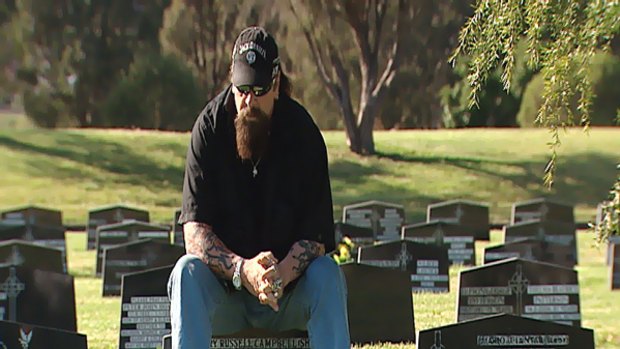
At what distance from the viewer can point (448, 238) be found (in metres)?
15.1

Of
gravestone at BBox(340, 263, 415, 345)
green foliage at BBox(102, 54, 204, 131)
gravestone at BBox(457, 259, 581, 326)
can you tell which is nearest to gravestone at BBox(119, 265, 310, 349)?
gravestone at BBox(340, 263, 415, 345)

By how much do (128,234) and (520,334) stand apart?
31.3ft

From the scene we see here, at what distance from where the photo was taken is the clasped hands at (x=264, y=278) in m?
5.68

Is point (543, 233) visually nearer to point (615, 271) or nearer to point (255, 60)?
point (615, 271)

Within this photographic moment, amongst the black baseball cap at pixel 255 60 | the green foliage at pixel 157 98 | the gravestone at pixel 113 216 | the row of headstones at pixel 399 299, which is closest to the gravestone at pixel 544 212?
the gravestone at pixel 113 216

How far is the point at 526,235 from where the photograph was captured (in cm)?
1487

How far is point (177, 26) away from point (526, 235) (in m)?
35.0

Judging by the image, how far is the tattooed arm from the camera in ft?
19.1

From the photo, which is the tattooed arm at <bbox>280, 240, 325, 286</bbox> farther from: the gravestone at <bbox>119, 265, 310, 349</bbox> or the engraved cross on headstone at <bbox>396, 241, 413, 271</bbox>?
the engraved cross on headstone at <bbox>396, 241, 413, 271</bbox>

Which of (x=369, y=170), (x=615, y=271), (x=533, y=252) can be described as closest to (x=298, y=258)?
(x=533, y=252)

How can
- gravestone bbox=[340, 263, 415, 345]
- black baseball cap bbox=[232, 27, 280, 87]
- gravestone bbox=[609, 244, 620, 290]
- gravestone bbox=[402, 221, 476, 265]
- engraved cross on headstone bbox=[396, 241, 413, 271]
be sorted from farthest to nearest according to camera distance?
gravestone bbox=[402, 221, 476, 265] < gravestone bbox=[609, 244, 620, 290] < engraved cross on headstone bbox=[396, 241, 413, 271] < gravestone bbox=[340, 263, 415, 345] < black baseball cap bbox=[232, 27, 280, 87]

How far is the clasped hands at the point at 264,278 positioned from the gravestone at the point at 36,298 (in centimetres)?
382

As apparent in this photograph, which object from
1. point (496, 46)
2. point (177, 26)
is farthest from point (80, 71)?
point (496, 46)

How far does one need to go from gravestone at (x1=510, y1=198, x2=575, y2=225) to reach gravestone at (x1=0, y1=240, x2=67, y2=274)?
8.12m
